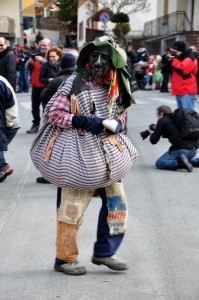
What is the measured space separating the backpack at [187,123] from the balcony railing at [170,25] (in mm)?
28087

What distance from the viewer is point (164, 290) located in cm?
459

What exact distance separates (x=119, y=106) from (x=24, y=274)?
1.41 m

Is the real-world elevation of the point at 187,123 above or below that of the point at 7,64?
below

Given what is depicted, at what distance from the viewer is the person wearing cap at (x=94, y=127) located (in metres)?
4.48

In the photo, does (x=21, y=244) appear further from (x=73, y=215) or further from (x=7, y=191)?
(x=7, y=191)

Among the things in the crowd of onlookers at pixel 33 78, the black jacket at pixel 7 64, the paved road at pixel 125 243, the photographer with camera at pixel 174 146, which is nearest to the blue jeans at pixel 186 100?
the crowd of onlookers at pixel 33 78

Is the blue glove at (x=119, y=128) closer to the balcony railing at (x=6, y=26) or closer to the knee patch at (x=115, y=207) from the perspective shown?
→ the knee patch at (x=115, y=207)

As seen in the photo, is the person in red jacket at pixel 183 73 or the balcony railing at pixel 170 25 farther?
the balcony railing at pixel 170 25

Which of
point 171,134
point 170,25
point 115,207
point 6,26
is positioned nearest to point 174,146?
point 171,134

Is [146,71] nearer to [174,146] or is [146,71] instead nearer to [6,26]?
[174,146]

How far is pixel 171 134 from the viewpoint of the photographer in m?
9.14

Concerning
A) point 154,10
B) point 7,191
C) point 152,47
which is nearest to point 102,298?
point 7,191

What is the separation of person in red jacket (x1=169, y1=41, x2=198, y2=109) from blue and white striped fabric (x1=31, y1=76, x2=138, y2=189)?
317 inches

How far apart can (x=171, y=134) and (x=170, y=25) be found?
31.2 meters
